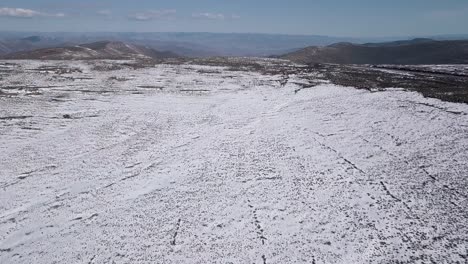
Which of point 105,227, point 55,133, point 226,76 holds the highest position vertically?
point 226,76

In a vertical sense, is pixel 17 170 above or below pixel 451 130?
below

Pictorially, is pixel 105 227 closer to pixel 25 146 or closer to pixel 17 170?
pixel 17 170

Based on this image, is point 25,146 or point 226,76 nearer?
point 25,146

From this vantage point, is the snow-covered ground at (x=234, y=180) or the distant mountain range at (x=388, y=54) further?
the distant mountain range at (x=388, y=54)

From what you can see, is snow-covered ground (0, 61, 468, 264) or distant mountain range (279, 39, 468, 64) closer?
snow-covered ground (0, 61, 468, 264)

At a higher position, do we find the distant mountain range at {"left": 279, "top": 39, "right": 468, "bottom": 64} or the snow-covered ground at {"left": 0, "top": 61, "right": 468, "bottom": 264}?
the distant mountain range at {"left": 279, "top": 39, "right": 468, "bottom": 64}

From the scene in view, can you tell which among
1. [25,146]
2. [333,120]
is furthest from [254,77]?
[25,146]
